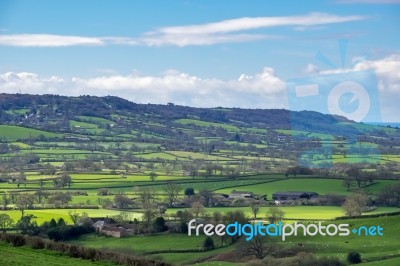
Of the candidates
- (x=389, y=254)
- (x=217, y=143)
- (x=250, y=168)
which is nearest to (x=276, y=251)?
(x=389, y=254)

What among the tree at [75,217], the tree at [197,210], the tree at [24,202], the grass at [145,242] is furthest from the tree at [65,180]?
the grass at [145,242]

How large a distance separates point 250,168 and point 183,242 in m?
39.0

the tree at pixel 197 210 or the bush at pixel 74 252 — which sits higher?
the bush at pixel 74 252

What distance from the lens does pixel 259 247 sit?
2734cm

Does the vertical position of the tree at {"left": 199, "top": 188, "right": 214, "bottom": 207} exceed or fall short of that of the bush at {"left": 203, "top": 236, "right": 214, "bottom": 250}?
it exceeds it

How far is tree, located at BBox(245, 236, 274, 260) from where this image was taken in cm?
2690

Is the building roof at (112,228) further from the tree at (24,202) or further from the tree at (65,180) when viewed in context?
the tree at (65,180)

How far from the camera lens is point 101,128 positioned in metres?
121

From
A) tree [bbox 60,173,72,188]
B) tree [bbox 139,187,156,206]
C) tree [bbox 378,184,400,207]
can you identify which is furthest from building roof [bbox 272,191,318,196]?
tree [bbox 60,173,72,188]

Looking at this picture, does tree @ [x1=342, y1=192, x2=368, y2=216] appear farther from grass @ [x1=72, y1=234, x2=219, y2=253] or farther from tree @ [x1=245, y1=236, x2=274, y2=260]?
tree @ [x1=245, y1=236, x2=274, y2=260]

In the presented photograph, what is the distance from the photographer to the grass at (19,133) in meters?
100

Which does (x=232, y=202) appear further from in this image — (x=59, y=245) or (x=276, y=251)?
(x=59, y=245)

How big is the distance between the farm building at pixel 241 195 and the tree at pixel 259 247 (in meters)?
17.1

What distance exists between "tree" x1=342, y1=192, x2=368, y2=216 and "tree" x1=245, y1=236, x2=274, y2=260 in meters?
9.81
